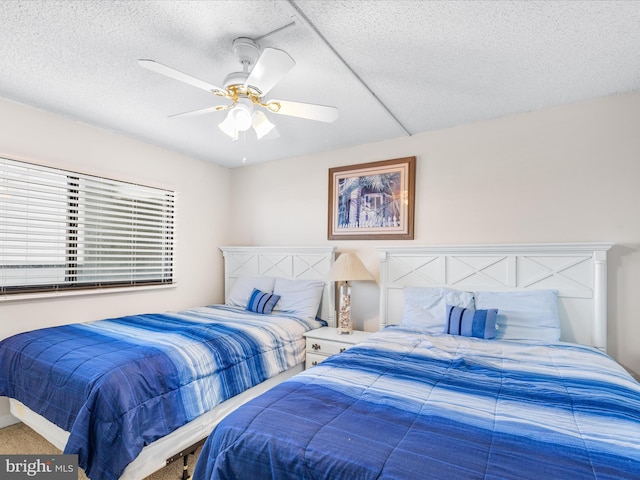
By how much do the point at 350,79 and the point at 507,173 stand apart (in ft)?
5.04

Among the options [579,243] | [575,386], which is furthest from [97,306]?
[579,243]

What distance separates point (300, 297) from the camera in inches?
135

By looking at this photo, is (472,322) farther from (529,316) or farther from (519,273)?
(519,273)

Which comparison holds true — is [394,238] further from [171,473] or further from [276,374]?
[171,473]

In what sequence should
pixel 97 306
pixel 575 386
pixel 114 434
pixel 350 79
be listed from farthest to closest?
pixel 97 306 → pixel 350 79 → pixel 114 434 → pixel 575 386

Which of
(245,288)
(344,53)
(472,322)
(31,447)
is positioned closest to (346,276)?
(472,322)

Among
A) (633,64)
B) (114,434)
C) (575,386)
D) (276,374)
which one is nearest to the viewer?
(575,386)

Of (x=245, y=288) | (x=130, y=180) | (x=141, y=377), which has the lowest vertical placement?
(x=141, y=377)

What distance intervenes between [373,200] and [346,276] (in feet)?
2.74

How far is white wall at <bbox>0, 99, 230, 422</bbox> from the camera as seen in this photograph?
8.45 feet

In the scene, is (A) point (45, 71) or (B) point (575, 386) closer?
(B) point (575, 386)

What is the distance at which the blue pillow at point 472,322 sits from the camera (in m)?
2.35

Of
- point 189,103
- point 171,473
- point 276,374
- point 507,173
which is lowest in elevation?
point 171,473

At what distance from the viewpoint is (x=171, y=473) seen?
2.05 metres
